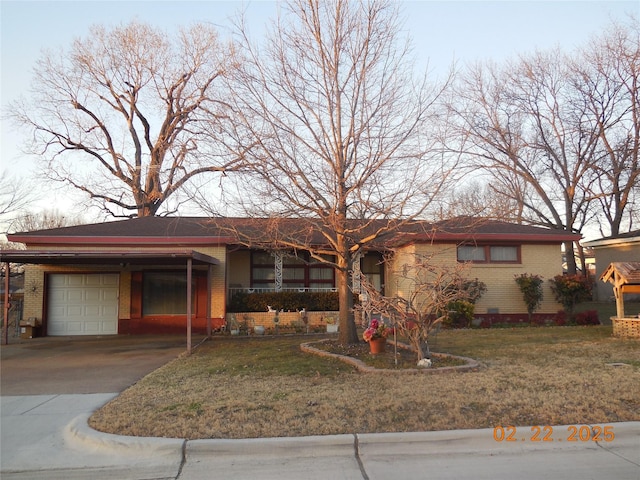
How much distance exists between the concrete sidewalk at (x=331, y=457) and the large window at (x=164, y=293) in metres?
12.0

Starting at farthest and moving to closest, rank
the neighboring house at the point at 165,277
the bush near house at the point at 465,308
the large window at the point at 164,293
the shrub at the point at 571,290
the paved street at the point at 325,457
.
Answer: the large window at the point at 164,293 < the shrub at the point at 571,290 < the neighboring house at the point at 165,277 < the bush near house at the point at 465,308 < the paved street at the point at 325,457

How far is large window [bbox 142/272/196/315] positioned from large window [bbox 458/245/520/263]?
31.2ft

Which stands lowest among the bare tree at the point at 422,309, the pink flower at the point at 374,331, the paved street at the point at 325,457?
the paved street at the point at 325,457

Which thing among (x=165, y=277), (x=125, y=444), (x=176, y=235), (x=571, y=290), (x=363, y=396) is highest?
(x=176, y=235)

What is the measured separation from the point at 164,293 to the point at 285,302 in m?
4.24

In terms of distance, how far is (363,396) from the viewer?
23.0 ft

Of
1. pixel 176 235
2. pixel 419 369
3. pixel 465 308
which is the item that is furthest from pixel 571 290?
pixel 176 235

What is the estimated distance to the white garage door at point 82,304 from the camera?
17.5 metres

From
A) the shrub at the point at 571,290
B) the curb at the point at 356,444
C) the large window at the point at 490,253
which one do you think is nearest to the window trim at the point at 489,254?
the large window at the point at 490,253

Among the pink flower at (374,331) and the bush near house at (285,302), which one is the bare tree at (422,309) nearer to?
the pink flower at (374,331)

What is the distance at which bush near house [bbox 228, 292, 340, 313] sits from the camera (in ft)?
57.6

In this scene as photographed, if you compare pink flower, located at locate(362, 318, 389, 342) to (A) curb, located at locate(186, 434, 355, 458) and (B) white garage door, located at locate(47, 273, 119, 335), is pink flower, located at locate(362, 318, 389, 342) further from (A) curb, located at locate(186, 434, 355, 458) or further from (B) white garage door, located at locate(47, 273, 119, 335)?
(B) white garage door, located at locate(47, 273, 119, 335)

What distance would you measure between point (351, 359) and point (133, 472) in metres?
5.51
